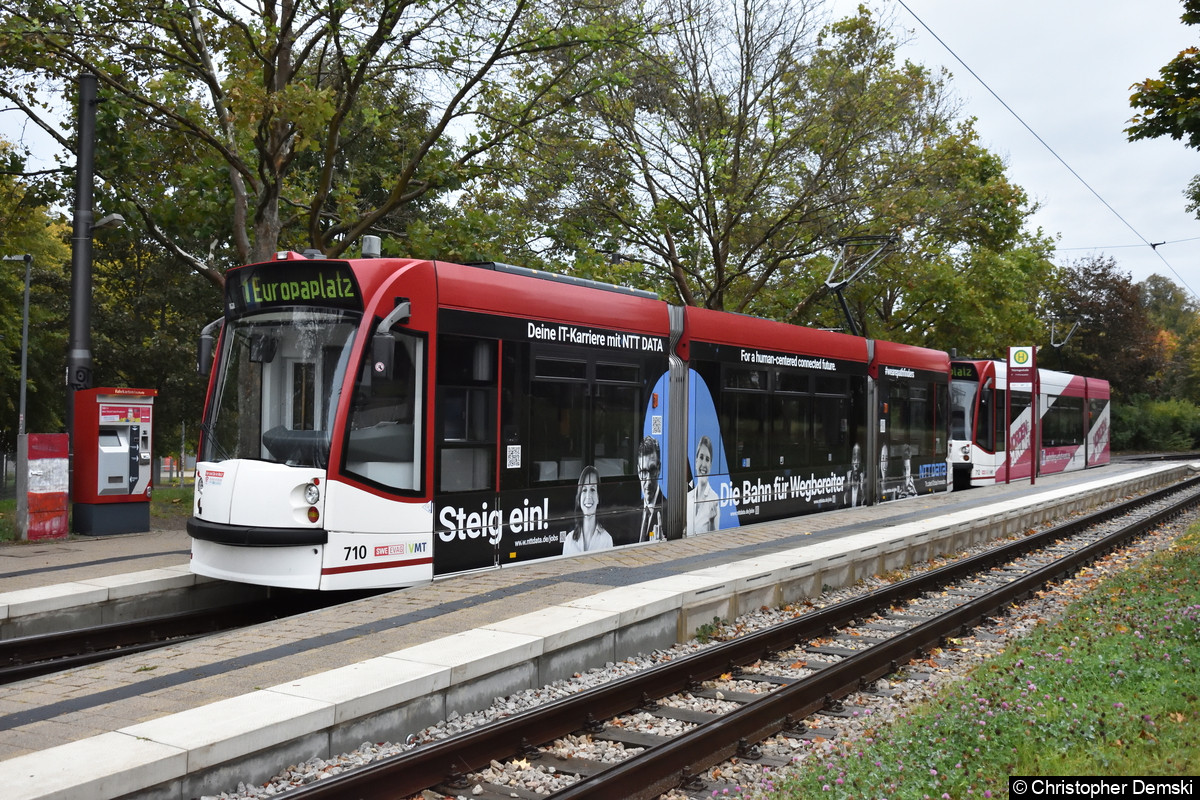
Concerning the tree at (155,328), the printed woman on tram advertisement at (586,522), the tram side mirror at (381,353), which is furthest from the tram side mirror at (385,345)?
the tree at (155,328)

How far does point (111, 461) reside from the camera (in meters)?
14.0

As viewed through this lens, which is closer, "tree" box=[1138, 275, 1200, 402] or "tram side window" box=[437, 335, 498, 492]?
"tram side window" box=[437, 335, 498, 492]

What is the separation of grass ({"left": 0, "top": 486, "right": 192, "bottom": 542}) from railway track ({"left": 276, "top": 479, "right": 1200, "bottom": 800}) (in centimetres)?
1033

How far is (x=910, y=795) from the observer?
4.61 m

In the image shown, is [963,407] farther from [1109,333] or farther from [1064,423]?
[1109,333]

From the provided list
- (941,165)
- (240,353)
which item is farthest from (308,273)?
(941,165)

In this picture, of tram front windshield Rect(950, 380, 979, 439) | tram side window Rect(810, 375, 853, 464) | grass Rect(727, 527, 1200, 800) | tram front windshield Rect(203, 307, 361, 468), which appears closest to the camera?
grass Rect(727, 527, 1200, 800)

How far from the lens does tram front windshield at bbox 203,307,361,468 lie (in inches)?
343

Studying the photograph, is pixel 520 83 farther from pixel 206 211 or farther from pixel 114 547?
pixel 114 547

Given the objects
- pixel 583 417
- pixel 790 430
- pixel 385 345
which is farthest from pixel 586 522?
pixel 790 430

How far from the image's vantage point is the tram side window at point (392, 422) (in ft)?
28.7

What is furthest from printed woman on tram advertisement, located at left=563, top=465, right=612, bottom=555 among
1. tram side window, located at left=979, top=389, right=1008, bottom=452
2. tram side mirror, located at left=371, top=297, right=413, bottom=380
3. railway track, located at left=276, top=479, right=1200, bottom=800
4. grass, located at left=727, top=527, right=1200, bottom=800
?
tram side window, located at left=979, top=389, right=1008, bottom=452

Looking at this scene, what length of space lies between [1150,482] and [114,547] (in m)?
26.8

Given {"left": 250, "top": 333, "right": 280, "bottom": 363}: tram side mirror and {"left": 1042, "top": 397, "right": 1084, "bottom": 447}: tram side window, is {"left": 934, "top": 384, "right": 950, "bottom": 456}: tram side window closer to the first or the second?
{"left": 1042, "top": 397, "right": 1084, "bottom": 447}: tram side window
